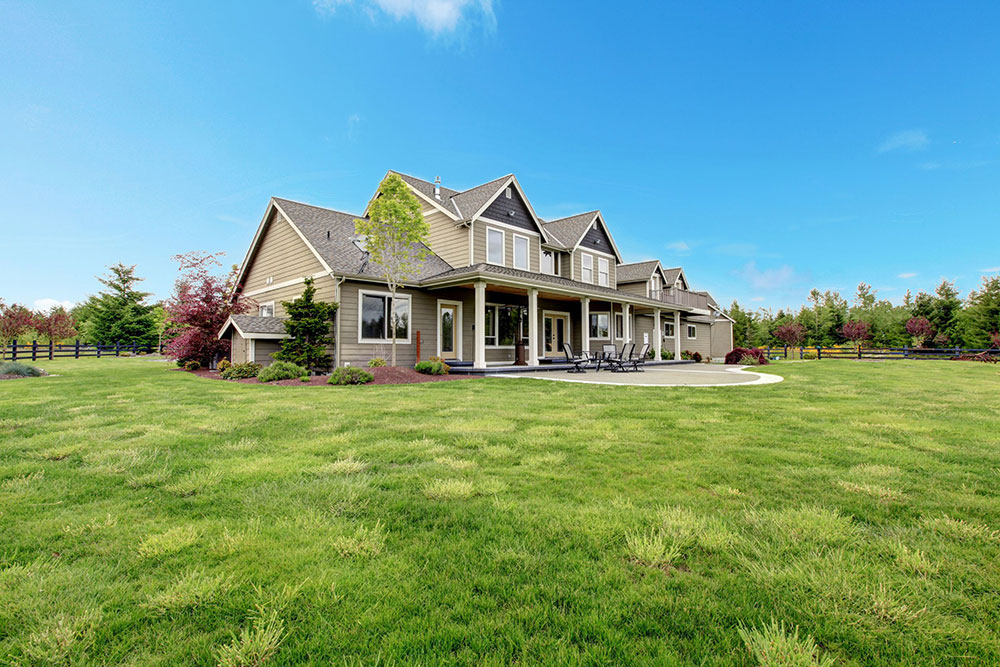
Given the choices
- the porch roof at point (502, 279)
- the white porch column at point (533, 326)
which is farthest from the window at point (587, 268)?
the white porch column at point (533, 326)

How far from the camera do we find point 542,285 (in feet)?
50.6

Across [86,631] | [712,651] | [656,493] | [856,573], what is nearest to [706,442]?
[656,493]

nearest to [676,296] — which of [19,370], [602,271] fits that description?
[602,271]

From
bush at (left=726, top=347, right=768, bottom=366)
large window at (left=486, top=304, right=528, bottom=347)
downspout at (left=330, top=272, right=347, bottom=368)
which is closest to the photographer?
downspout at (left=330, top=272, right=347, bottom=368)

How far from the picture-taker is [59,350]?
27953 mm

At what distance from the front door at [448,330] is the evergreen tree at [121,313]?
3479 centimetres

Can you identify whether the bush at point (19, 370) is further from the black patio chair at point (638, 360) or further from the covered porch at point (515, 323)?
the black patio chair at point (638, 360)

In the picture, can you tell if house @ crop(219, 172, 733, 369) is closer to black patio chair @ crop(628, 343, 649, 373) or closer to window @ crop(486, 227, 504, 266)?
window @ crop(486, 227, 504, 266)

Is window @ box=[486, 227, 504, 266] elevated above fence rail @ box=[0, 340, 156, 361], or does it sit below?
above

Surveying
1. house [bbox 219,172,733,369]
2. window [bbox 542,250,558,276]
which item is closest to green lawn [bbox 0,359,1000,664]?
house [bbox 219,172,733,369]

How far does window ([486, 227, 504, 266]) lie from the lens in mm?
17625

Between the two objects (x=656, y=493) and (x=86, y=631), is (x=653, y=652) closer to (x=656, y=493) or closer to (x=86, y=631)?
(x=656, y=493)

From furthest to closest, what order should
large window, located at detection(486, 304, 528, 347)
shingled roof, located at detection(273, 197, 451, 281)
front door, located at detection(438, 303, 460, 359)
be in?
large window, located at detection(486, 304, 528, 347), front door, located at detection(438, 303, 460, 359), shingled roof, located at detection(273, 197, 451, 281)

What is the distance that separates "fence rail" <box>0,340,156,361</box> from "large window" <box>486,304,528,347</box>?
71.7 ft
